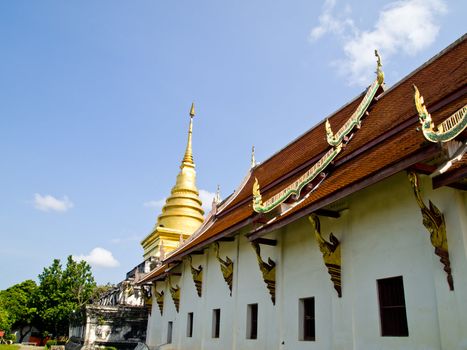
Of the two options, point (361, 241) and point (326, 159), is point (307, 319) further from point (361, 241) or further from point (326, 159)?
point (326, 159)

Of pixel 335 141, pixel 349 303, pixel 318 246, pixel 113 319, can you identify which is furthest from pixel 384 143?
pixel 113 319

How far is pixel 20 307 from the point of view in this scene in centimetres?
3766

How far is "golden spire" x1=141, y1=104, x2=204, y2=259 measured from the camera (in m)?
24.7

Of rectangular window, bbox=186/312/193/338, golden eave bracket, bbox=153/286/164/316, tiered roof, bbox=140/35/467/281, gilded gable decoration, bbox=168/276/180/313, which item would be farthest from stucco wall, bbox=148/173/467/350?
golden eave bracket, bbox=153/286/164/316

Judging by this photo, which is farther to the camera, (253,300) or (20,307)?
(20,307)

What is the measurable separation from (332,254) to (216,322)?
17.8 feet

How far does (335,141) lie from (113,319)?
507 inches

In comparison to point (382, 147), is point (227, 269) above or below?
below

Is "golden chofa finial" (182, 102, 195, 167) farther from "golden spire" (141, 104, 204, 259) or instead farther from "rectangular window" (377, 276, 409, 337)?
"rectangular window" (377, 276, 409, 337)

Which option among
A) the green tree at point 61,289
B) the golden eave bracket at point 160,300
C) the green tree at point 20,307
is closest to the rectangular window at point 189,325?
the golden eave bracket at point 160,300

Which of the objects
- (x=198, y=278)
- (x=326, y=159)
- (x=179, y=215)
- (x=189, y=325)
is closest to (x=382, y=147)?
(x=326, y=159)

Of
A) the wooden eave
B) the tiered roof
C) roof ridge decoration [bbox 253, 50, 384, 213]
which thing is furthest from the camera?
roof ridge decoration [bbox 253, 50, 384, 213]

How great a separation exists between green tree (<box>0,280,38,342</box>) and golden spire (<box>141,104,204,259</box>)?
1487cm

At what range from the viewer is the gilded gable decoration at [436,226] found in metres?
5.85
